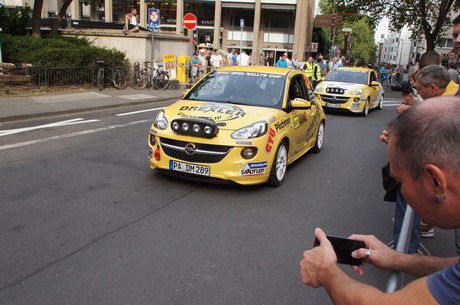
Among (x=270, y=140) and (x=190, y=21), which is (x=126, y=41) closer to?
(x=190, y=21)

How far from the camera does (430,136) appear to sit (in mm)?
1290

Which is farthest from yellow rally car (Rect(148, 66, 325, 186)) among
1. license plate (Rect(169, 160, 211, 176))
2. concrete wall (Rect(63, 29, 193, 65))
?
concrete wall (Rect(63, 29, 193, 65))

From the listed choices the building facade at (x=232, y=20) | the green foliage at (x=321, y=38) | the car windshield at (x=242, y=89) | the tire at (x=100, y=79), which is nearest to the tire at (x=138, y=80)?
the tire at (x=100, y=79)

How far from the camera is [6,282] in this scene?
3320 millimetres

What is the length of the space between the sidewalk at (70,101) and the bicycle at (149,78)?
0.79m

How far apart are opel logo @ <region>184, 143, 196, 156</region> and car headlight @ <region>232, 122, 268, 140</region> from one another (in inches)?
22.0

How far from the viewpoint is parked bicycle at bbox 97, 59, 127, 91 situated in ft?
54.3

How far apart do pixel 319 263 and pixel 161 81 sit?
59.9ft

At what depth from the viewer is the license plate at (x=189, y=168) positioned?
18.4 ft

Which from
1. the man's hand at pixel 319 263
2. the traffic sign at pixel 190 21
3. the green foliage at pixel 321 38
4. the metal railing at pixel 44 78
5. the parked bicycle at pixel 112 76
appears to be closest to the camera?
the man's hand at pixel 319 263

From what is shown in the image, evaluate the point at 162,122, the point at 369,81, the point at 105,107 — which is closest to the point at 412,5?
the point at 369,81

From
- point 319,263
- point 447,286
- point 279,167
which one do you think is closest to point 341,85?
point 279,167

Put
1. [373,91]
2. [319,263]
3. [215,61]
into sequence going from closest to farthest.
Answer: [319,263], [373,91], [215,61]

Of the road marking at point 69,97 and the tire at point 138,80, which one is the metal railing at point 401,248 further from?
the tire at point 138,80
